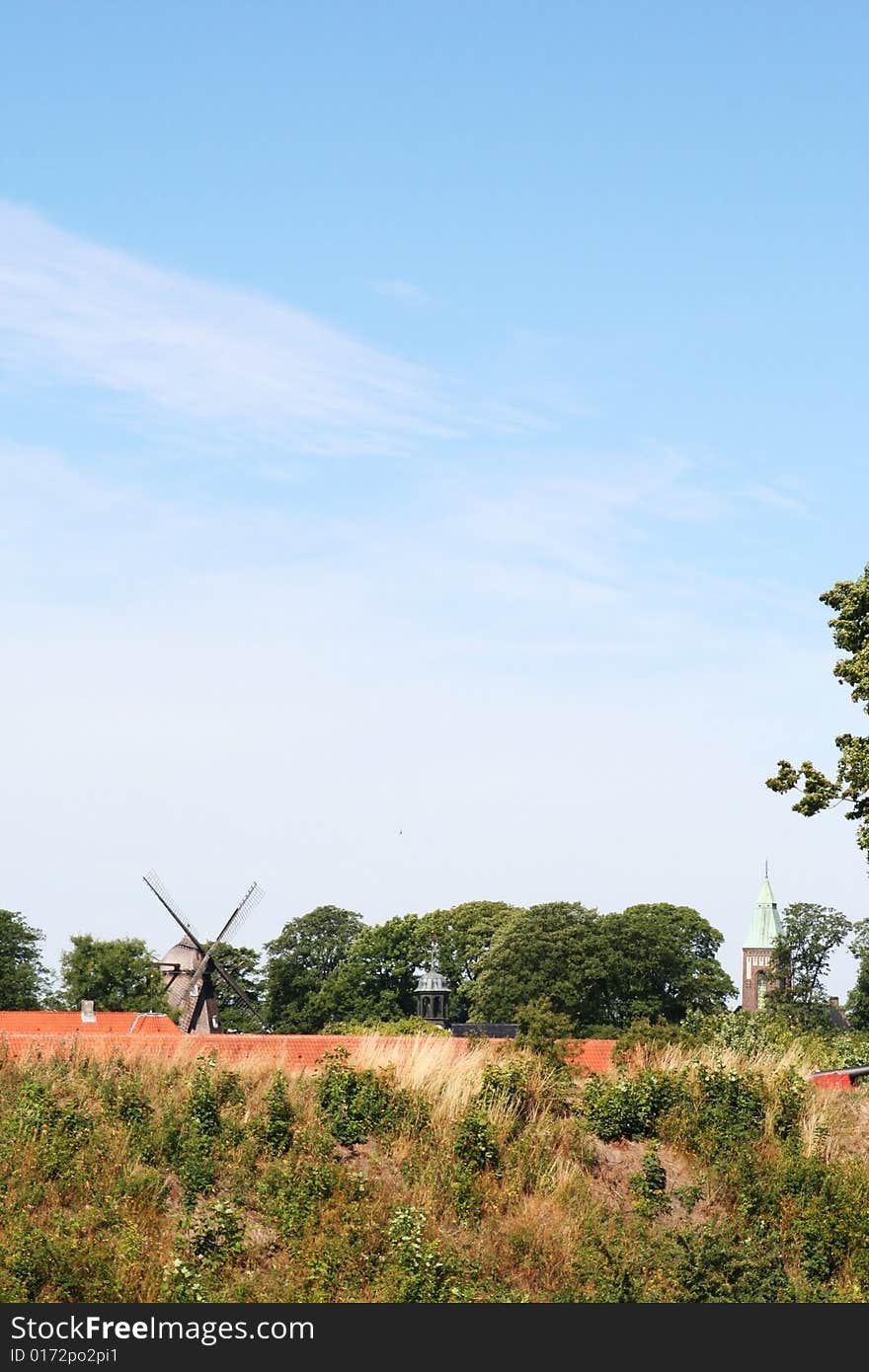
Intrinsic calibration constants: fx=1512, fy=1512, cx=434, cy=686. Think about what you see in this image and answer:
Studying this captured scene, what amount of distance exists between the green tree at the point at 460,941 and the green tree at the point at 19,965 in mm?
28575

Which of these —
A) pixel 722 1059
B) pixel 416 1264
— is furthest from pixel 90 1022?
pixel 416 1264

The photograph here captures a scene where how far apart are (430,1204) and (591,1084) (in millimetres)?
3977

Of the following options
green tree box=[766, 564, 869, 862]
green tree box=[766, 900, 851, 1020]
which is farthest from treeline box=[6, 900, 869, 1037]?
green tree box=[766, 564, 869, 862]

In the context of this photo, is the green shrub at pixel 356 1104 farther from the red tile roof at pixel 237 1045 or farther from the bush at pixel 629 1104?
the bush at pixel 629 1104

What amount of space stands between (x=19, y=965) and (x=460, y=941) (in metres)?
33.3

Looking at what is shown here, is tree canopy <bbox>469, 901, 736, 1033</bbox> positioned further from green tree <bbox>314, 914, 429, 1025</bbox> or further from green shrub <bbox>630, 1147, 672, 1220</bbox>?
green shrub <bbox>630, 1147, 672, 1220</bbox>

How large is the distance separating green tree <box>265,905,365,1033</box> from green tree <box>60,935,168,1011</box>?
14.1 meters

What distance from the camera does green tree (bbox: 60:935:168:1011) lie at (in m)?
103

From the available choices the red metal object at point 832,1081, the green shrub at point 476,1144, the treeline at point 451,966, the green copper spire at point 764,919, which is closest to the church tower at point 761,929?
the green copper spire at point 764,919

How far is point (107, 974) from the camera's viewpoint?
104562 mm

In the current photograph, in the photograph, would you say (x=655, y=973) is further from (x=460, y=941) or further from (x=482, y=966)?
(x=460, y=941)

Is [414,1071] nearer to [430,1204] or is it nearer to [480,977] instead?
[430,1204]

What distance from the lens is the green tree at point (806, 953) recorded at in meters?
106
